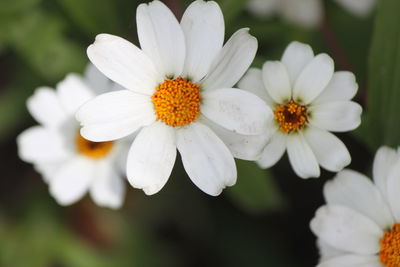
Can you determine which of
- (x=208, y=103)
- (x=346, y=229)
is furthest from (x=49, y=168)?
(x=346, y=229)

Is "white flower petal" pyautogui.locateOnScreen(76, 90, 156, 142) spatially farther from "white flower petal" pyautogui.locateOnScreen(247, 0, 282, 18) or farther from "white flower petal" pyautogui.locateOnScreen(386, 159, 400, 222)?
"white flower petal" pyautogui.locateOnScreen(247, 0, 282, 18)

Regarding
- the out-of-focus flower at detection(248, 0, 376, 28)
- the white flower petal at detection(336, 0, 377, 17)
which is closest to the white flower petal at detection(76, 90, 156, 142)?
the out-of-focus flower at detection(248, 0, 376, 28)

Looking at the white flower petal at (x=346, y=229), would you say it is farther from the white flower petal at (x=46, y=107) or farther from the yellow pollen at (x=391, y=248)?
the white flower petal at (x=46, y=107)

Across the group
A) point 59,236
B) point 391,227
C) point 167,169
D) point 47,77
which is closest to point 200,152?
point 167,169

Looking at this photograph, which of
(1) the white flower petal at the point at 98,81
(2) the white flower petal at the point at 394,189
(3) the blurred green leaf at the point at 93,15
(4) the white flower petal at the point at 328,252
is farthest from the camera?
(3) the blurred green leaf at the point at 93,15

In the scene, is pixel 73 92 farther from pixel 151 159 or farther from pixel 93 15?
pixel 151 159

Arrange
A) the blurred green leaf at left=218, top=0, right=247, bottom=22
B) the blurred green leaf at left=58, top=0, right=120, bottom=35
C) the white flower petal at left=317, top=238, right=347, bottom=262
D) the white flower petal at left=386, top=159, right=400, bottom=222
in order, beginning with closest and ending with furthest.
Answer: the white flower petal at left=386, top=159, right=400, bottom=222
the white flower petal at left=317, top=238, right=347, bottom=262
the blurred green leaf at left=218, top=0, right=247, bottom=22
the blurred green leaf at left=58, top=0, right=120, bottom=35

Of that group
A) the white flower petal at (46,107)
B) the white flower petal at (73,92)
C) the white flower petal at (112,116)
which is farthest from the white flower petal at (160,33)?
the white flower petal at (46,107)
